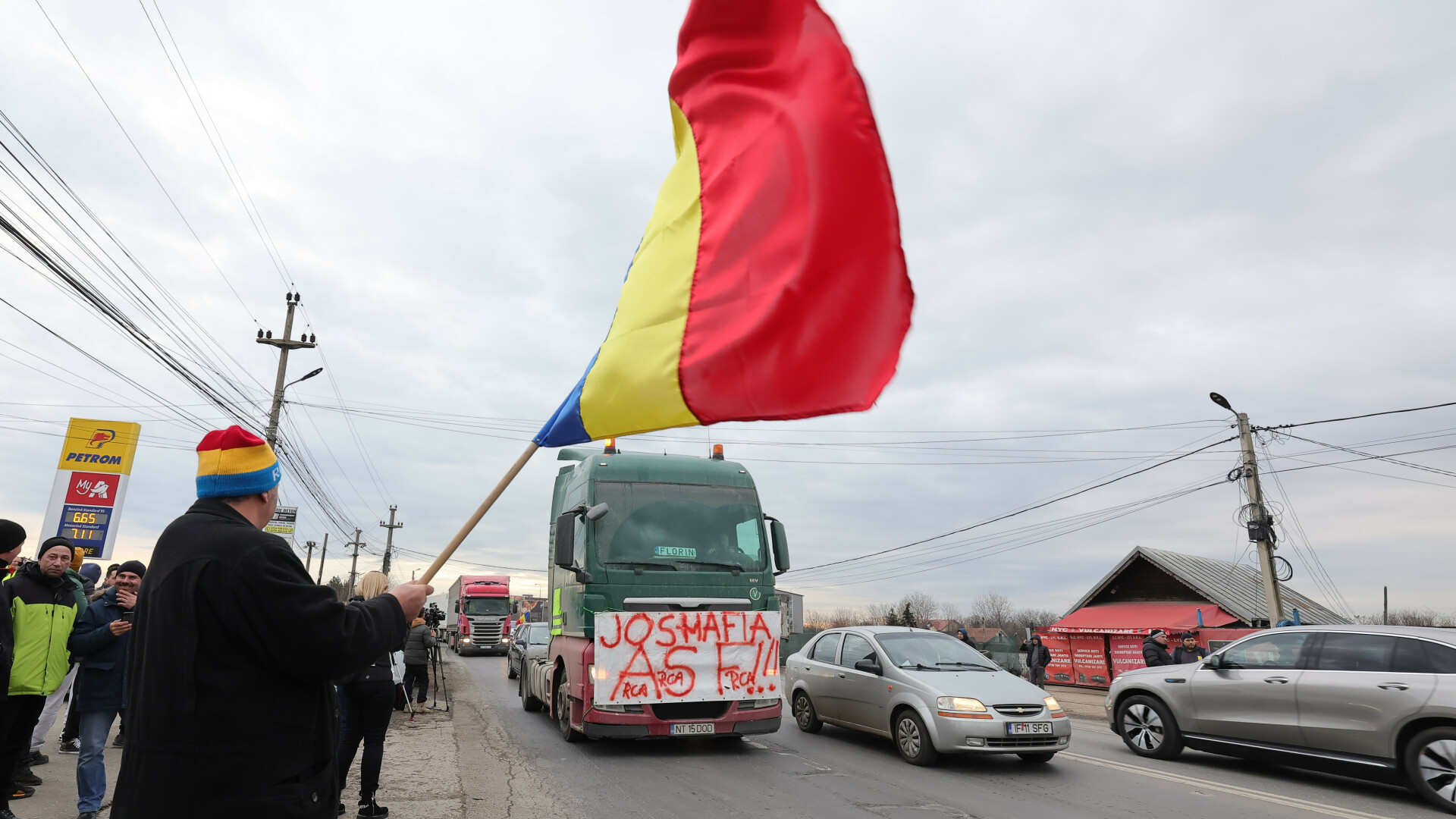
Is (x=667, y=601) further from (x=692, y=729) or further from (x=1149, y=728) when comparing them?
(x=1149, y=728)

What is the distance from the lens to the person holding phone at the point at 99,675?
5.69 meters

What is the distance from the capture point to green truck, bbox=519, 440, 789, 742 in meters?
9.30

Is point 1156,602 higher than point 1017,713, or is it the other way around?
point 1156,602

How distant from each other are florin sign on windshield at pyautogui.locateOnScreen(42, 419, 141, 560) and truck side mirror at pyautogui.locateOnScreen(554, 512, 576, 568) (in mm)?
11125

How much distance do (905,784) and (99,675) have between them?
6.80 m

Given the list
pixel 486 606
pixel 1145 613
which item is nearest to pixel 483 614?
pixel 486 606

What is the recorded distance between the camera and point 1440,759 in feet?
24.9

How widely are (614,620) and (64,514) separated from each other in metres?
11.9

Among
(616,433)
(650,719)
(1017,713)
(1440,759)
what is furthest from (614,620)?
(1440,759)

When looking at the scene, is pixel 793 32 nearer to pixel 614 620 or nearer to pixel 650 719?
pixel 614 620

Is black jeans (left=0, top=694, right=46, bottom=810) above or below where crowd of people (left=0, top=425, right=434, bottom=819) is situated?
below

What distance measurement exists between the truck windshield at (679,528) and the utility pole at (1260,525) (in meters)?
15.2

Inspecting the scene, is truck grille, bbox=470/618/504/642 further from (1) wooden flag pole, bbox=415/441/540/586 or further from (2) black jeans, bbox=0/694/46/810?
(1) wooden flag pole, bbox=415/441/540/586

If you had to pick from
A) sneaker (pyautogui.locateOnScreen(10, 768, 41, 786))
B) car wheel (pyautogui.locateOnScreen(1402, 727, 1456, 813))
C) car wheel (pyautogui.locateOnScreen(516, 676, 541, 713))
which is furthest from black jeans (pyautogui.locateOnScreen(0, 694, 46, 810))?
car wheel (pyautogui.locateOnScreen(1402, 727, 1456, 813))
